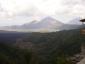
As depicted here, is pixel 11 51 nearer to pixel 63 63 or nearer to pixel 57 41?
pixel 57 41

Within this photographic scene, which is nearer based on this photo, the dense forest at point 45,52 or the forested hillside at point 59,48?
the dense forest at point 45,52

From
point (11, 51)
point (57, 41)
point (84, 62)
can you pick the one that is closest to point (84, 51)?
point (84, 62)

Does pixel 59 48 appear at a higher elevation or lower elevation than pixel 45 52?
higher

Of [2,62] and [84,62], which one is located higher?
[84,62]

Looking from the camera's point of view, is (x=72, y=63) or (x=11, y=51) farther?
(x=11, y=51)

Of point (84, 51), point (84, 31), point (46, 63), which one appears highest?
point (84, 31)

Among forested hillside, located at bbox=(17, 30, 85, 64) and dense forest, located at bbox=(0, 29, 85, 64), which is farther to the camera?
forested hillside, located at bbox=(17, 30, 85, 64)

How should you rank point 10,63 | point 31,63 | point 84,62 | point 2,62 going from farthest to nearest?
point 2,62, point 10,63, point 31,63, point 84,62

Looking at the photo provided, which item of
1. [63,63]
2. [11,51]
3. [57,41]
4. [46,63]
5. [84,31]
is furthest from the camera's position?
Answer: [57,41]

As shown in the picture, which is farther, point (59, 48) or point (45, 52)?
point (45, 52)
